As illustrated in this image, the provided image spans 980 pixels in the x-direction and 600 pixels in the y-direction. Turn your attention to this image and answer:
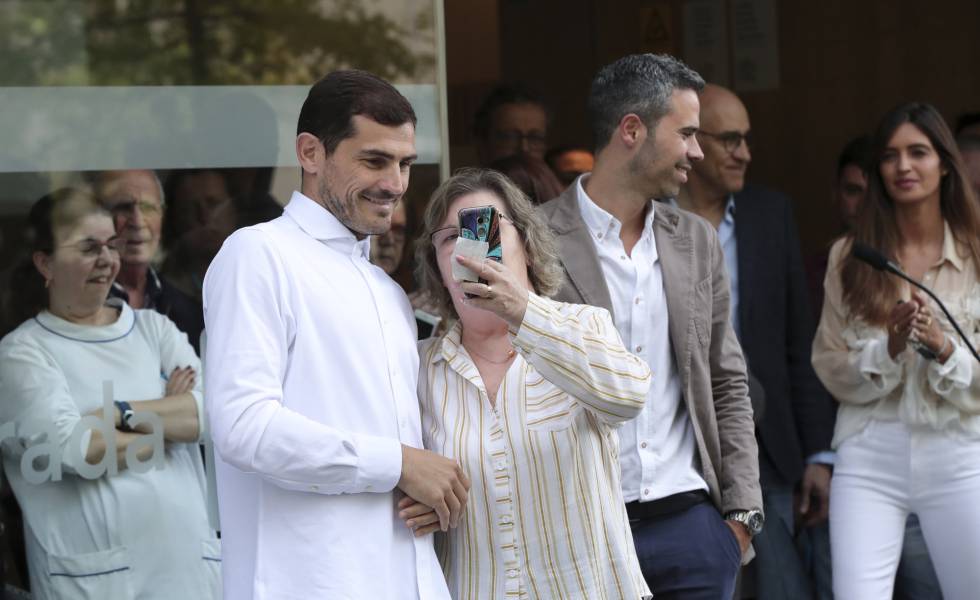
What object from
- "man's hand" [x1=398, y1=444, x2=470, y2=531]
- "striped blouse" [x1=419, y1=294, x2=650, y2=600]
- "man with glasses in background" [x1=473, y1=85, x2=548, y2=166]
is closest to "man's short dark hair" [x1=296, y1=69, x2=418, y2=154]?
"striped blouse" [x1=419, y1=294, x2=650, y2=600]

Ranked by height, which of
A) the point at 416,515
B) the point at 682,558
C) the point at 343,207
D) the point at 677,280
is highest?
the point at 343,207

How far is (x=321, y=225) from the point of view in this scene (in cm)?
287

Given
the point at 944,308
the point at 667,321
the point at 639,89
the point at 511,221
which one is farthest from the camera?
the point at 944,308

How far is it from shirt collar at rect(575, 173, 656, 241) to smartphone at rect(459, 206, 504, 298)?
2.80ft

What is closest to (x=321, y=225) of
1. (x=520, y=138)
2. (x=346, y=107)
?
(x=346, y=107)

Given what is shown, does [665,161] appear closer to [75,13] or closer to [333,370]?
[333,370]

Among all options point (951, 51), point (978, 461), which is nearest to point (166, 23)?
point (978, 461)

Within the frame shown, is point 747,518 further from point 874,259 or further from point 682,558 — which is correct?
point 874,259

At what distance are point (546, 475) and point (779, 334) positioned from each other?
229 cm

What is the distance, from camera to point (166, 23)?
4250mm

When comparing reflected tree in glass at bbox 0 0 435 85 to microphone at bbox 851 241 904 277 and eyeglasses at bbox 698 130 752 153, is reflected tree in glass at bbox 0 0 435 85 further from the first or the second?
microphone at bbox 851 241 904 277

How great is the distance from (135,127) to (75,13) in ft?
1.23

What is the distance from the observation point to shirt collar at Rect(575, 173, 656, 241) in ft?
12.0

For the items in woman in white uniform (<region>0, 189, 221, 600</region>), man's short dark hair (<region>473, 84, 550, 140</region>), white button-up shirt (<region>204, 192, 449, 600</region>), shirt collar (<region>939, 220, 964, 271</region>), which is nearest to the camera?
white button-up shirt (<region>204, 192, 449, 600</region>)
